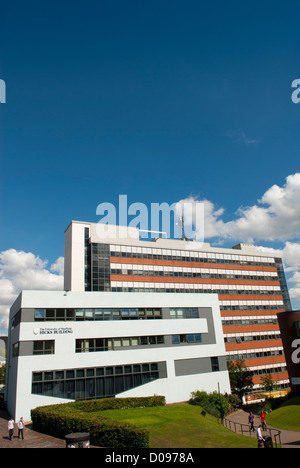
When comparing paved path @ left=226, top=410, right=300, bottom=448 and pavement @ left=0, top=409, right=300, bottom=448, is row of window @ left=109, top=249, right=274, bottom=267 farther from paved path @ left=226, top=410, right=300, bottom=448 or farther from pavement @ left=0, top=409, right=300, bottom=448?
pavement @ left=0, top=409, right=300, bottom=448

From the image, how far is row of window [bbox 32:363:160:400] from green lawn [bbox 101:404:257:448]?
350cm

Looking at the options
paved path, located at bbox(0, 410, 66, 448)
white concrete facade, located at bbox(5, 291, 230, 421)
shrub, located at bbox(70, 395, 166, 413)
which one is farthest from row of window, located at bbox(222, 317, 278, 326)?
paved path, located at bbox(0, 410, 66, 448)

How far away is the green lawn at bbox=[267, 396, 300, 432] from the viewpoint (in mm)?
34094

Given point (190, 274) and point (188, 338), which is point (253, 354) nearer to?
point (190, 274)

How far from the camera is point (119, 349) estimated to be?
33125mm

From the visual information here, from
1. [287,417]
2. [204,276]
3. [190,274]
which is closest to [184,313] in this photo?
[287,417]

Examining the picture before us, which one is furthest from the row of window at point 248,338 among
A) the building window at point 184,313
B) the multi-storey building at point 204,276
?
the building window at point 184,313

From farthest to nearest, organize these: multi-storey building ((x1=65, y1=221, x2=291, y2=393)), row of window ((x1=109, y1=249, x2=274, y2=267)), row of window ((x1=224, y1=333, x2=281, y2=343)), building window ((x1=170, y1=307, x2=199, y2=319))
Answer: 1. row of window ((x1=224, y1=333, x2=281, y2=343))
2. row of window ((x1=109, y1=249, x2=274, y2=267))
3. multi-storey building ((x1=65, y1=221, x2=291, y2=393))
4. building window ((x1=170, y1=307, x2=199, y2=319))

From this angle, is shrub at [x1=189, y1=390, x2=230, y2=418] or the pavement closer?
the pavement

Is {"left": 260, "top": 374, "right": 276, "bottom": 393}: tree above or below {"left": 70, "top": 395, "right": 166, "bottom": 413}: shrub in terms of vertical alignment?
below

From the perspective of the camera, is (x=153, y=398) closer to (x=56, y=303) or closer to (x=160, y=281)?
(x=56, y=303)

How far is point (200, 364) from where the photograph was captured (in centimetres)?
3681

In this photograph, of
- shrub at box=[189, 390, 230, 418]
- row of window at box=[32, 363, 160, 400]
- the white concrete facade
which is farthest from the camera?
shrub at box=[189, 390, 230, 418]
